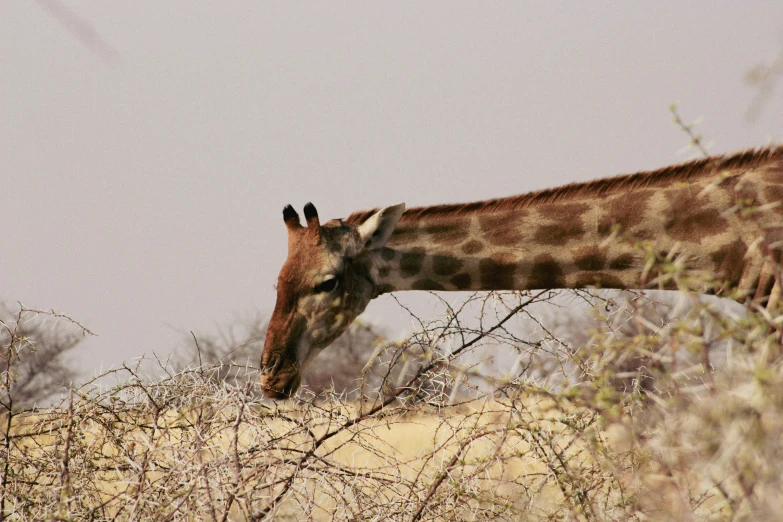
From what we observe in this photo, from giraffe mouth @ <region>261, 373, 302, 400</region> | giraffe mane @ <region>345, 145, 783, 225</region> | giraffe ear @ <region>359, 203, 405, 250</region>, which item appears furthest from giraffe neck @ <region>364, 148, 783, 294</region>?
giraffe mouth @ <region>261, 373, 302, 400</region>

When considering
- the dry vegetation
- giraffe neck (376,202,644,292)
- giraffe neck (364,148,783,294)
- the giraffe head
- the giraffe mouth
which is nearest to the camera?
the dry vegetation

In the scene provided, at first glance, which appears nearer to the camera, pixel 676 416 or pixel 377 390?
pixel 676 416

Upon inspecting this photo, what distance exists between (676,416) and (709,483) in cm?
24

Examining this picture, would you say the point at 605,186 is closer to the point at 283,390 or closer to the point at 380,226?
the point at 380,226

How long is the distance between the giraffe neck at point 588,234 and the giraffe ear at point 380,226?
0.38 ft

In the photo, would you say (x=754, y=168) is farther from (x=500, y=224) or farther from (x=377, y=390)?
(x=377, y=390)

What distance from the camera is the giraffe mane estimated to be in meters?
6.32

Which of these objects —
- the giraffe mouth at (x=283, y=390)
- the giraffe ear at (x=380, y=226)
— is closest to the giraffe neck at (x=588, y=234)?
the giraffe ear at (x=380, y=226)

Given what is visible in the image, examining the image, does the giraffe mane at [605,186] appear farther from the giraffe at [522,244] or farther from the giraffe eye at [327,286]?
the giraffe eye at [327,286]

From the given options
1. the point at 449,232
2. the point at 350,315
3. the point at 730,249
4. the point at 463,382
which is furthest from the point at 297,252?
the point at 730,249

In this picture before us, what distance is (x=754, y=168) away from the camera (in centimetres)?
630

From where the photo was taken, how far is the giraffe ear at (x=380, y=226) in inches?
269

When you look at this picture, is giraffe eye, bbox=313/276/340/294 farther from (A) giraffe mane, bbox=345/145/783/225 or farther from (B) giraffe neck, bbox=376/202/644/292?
(A) giraffe mane, bbox=345/145/783/225

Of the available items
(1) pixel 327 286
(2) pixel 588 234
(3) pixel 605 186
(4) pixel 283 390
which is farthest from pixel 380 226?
(3) pixel 605 186
